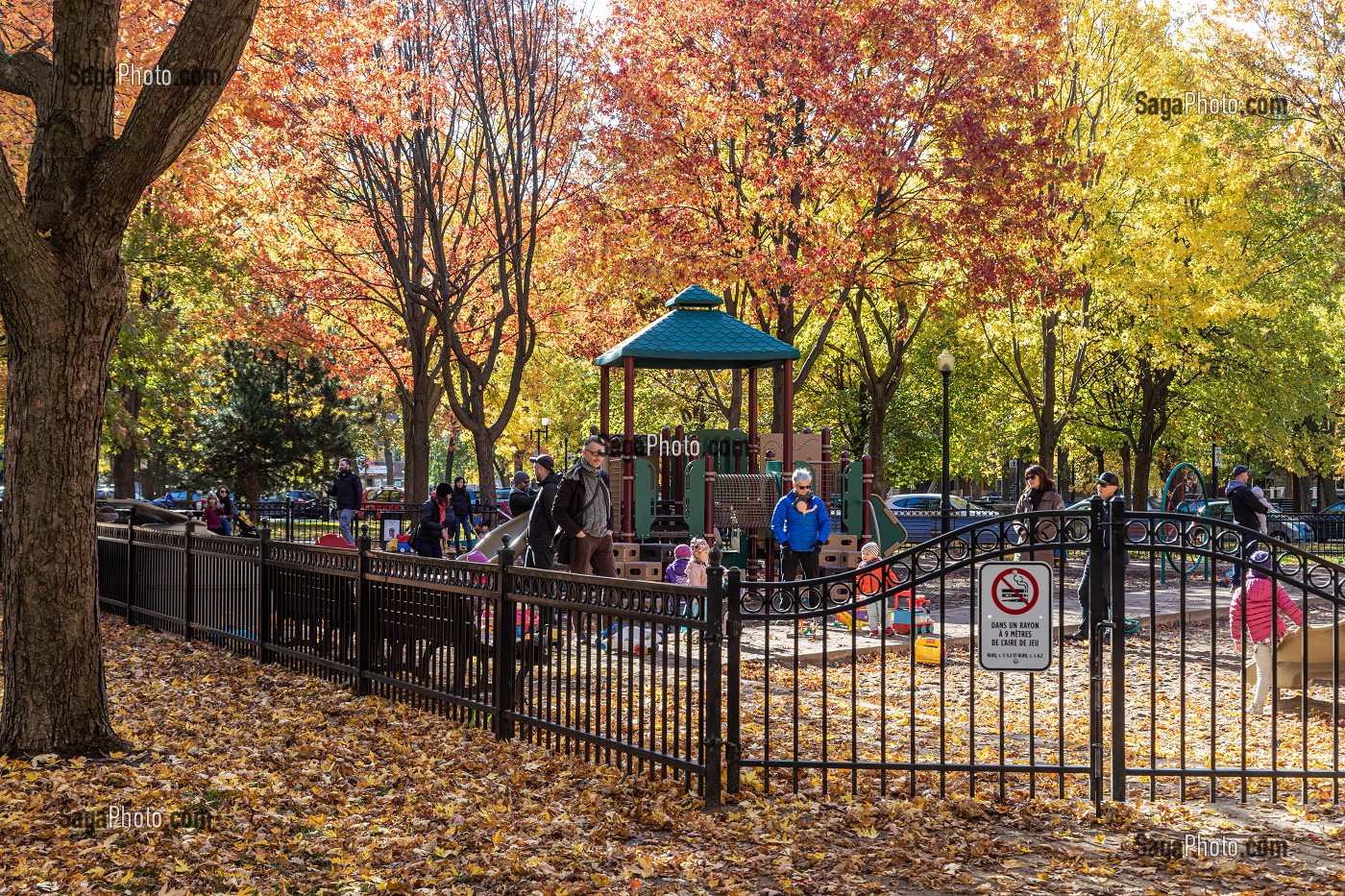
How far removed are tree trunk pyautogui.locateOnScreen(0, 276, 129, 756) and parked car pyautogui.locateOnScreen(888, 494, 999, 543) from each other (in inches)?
1064

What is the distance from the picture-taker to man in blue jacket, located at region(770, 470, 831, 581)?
514 inches

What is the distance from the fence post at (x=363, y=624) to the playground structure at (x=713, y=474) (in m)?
6.51

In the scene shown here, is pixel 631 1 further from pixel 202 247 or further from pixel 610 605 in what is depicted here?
pixel 610 605

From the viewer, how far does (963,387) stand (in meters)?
39.1

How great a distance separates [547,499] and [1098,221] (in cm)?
1892

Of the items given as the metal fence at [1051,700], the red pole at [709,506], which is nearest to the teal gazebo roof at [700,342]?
the red pole at [709,506]

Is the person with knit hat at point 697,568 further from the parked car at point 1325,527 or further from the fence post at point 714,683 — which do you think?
the parked car at point 1325,527

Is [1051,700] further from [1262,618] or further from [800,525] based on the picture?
[800,525]

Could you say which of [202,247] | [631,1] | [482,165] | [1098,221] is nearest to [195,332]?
[202,247]

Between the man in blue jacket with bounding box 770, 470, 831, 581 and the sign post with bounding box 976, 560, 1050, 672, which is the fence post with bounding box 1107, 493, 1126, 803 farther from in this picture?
the man in blue jacket with bounding box 770, 470, 831, 581

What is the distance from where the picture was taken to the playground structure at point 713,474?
1719cm

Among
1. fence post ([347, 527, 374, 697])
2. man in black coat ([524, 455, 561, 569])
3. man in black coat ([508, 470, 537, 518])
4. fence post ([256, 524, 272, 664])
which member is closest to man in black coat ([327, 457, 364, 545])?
man in black coat ([508, 470, 537, 518])

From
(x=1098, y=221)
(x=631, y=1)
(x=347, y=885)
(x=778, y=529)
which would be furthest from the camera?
(x=1098, y=221)

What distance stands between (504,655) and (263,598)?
4301 mm
